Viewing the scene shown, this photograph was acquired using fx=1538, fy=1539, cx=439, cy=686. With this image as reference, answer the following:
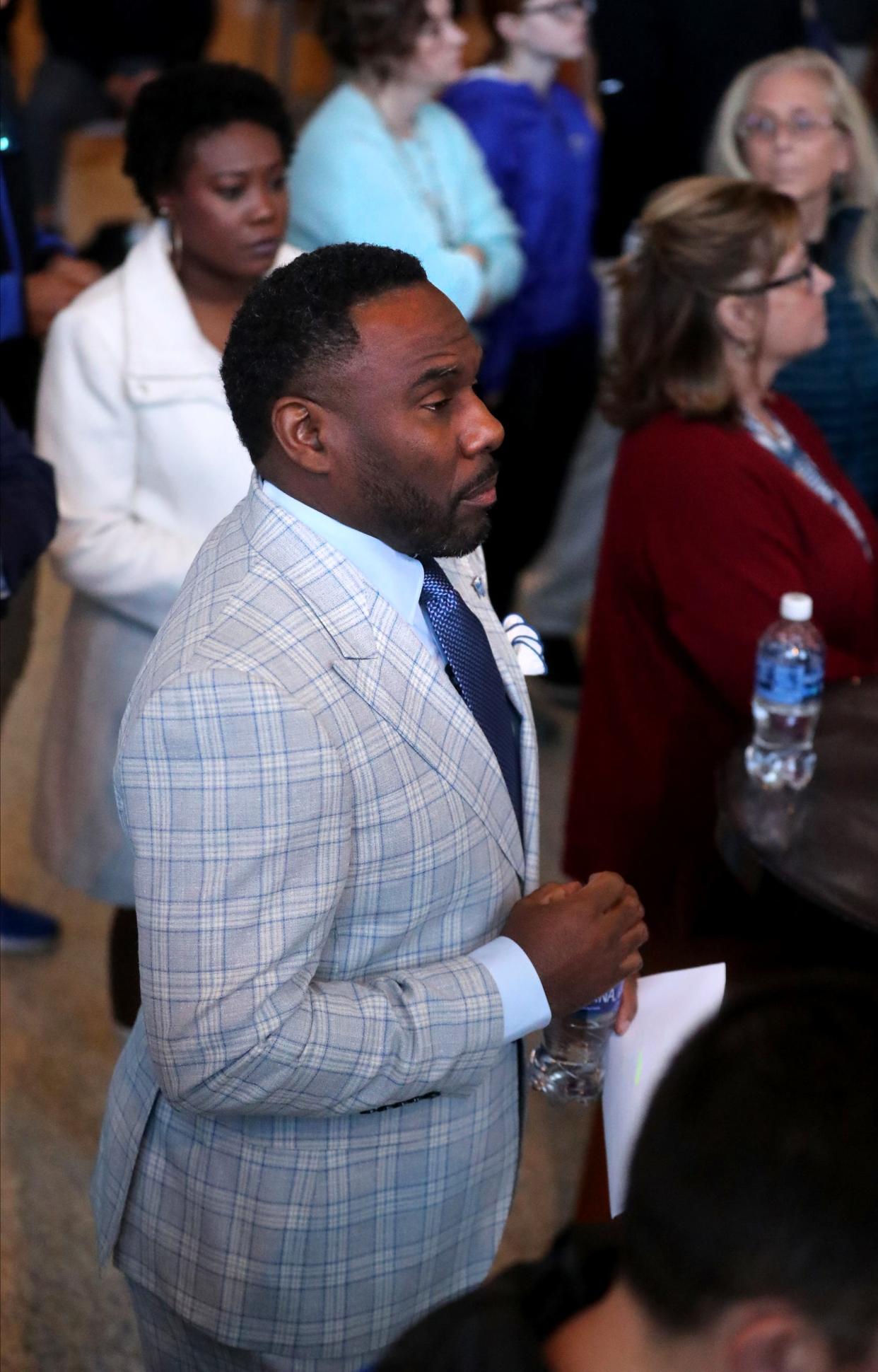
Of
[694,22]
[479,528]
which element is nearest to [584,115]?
[694,22]

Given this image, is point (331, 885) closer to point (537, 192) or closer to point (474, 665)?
point (474, 665)

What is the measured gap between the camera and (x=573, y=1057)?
5.43ft

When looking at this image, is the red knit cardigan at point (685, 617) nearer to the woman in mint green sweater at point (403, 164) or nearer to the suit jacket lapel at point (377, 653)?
the woman in mint green sweater at point (403, 164)

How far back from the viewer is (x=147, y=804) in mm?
→ 1168

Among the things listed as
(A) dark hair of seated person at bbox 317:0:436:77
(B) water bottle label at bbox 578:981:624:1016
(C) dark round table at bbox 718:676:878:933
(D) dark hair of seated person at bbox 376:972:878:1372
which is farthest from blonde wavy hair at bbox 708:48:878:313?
(D) dark hair of seated person at bbox 376:972:878:1372

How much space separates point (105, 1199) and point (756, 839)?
0.95 m

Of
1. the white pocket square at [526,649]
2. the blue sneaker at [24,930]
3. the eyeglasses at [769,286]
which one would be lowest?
the blue sneaker at [24,930]

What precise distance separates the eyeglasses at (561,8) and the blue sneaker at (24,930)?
2.35 metres

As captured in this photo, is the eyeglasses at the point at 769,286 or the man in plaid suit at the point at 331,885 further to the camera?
the eyeglasses at the point at 769,286

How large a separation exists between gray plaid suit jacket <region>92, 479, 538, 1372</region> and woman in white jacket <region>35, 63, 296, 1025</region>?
864 mm

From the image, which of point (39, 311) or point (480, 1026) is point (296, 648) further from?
point (39, 311)

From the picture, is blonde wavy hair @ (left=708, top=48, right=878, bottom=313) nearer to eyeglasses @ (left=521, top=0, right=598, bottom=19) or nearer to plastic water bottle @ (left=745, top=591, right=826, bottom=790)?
eyeglasses @ (left=521, top=0, right=598, bottom=19)

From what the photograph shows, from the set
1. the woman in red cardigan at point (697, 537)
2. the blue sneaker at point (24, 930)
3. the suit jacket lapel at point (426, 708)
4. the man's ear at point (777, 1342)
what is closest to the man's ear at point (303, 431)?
the suit jacket lapel at point (426, 708)

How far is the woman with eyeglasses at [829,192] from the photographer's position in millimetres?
3094
